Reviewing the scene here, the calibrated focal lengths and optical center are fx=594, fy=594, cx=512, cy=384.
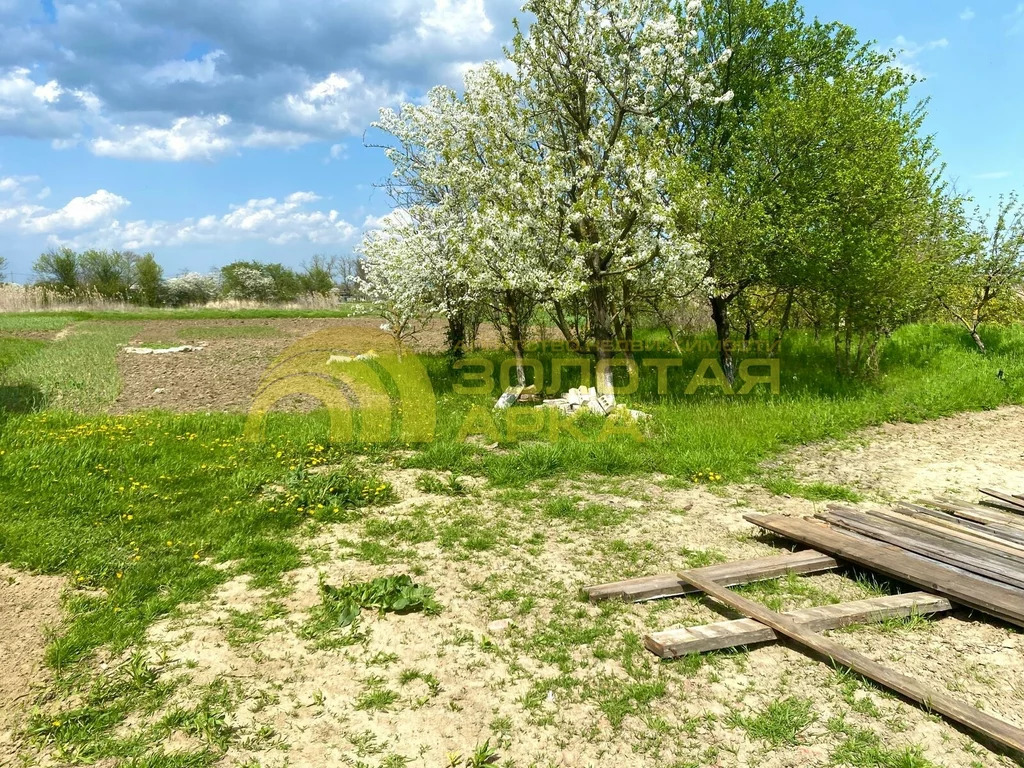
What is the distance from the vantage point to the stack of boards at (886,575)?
4035mm

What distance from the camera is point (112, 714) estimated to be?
3.63 m

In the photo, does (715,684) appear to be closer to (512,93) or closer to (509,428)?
(509,428)

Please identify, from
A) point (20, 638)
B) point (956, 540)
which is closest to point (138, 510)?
point (20, 638)

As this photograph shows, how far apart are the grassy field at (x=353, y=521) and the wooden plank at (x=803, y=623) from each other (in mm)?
170

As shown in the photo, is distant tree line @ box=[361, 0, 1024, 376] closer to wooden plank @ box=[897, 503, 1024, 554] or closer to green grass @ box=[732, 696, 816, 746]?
wooden plank @ box=[897, 503, 1024, 554]

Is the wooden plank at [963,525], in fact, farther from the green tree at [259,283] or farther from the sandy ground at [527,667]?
the green tree at [259,283]

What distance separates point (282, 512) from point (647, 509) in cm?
428

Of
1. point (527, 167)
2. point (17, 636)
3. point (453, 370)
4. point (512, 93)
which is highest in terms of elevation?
point (512, 93)

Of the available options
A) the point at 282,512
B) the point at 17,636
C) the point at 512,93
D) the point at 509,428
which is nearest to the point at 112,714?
the point at 17,636

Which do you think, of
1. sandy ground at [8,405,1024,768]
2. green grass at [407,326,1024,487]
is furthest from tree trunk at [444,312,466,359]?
sandy ground at [8,405,1024,768]

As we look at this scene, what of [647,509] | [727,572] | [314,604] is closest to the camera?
[314,604]

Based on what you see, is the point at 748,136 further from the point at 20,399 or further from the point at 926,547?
the point at 20,399

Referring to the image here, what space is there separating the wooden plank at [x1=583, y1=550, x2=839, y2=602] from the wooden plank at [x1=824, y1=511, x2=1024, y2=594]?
661 millimetres

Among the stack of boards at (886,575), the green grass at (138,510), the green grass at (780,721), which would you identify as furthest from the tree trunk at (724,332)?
the green grass at (780,721)
